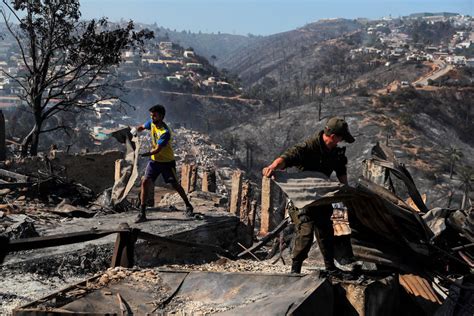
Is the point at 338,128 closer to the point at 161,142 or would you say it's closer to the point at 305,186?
the point at 305,186

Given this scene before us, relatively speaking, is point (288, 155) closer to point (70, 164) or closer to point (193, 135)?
point (70, 164)

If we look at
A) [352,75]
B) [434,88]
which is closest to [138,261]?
[434,88]

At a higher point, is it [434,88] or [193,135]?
[434,88]

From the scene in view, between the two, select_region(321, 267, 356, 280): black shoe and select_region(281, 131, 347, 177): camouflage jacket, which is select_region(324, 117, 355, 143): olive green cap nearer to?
select_region(281, 131, 347, 177): camouflage jacket

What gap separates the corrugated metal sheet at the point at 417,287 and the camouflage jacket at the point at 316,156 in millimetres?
981

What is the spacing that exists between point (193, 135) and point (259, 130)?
37.1 ft

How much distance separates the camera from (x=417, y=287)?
389 cm

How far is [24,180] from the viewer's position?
9086 millimetres

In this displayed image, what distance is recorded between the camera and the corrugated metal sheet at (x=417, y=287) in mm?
3848

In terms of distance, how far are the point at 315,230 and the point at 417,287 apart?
0.84 meters

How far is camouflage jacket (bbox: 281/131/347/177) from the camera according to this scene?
438cm

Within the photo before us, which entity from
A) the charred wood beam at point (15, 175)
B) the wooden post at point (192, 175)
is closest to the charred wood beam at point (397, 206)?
the charred wood beam at point (15, 175)

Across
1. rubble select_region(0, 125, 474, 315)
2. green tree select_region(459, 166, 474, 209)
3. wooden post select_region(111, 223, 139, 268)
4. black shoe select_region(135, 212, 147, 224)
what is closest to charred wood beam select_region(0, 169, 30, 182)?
black shoe select_region(135, 212, 147, 224)

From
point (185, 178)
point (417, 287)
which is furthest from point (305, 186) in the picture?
point (185, 178)
